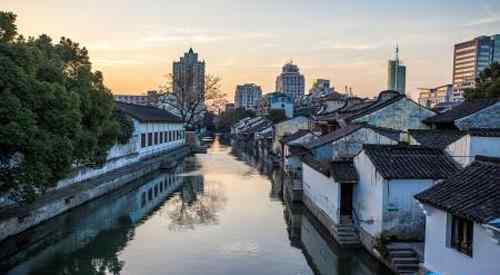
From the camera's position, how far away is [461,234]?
35.3ft

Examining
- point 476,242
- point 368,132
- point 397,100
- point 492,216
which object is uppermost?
point 397,100

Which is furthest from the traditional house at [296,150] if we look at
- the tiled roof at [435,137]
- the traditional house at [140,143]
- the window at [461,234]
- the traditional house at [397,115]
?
the window at [461,234]

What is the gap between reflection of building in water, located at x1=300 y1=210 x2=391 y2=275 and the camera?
14.7 meters

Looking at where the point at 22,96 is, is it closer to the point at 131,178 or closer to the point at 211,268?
the point at 211,268

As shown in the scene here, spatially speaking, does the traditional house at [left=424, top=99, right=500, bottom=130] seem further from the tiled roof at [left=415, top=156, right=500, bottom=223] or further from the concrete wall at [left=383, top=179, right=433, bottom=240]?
the tiled roof at [left=415, top=156, right=500, bottom=223]

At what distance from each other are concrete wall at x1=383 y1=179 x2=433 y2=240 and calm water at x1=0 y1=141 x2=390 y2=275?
1398 millimetres

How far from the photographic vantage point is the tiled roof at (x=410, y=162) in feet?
49.2

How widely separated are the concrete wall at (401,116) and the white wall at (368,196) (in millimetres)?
11413

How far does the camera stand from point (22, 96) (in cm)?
1484

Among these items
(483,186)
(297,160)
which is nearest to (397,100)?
(297,160)

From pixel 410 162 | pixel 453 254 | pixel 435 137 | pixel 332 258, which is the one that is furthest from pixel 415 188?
pixel 435 137

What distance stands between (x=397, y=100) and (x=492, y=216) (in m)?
19.9

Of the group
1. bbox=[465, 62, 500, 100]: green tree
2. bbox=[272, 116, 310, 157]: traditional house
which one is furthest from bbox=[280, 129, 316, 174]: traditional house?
bbox=[465, 62, 500, 100]: green tree

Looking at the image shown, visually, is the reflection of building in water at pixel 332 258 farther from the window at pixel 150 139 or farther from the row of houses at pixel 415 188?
the window at pixel 150 139
